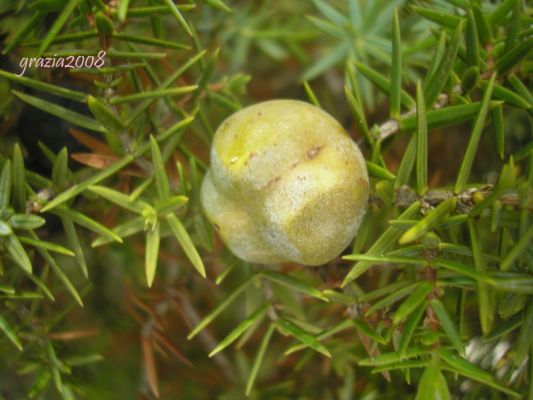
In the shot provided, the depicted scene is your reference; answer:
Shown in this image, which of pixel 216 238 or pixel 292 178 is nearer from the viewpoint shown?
pixel 292 178

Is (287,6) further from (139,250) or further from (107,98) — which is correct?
(107,98)

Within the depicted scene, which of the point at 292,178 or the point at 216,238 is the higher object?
the point at 292,178

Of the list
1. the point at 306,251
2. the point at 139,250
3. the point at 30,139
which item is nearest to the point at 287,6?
the point at 139,250
